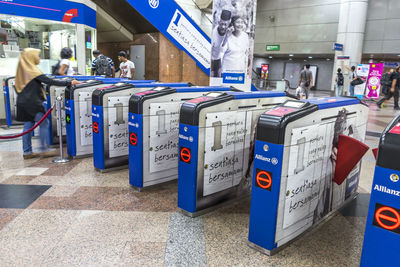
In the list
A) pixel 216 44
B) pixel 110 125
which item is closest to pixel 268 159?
pixel 110 125

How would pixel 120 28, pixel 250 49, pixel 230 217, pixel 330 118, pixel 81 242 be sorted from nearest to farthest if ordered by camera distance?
pixel 81 242
pixel 330 118
pixel 230 217
pixel 250 49
pixel 120 28

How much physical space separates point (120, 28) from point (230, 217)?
10631 millimetres

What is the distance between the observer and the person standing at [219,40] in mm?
4902

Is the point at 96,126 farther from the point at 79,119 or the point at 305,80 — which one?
the point at 305,80

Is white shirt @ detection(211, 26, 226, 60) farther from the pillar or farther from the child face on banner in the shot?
the pillar

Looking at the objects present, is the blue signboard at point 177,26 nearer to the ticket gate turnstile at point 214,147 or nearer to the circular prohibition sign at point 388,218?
the ticket gate turnstile at point 214,147

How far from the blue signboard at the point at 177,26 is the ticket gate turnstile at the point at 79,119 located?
5675mm

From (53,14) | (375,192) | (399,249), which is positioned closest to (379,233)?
(399,249)

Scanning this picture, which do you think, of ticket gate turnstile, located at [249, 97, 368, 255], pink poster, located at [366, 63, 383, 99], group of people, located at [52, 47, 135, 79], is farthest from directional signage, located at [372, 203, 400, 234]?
pink poster, located at [366, 63, 383, 99]

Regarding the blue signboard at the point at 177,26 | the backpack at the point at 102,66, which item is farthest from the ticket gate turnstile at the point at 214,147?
the blue signboard at the point at 177,26

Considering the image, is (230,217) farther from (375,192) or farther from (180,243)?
(375,192)

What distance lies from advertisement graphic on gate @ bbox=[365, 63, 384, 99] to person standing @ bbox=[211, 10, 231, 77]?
13.3m

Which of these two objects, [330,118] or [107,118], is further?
[107,118]

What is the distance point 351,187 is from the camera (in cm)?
335
